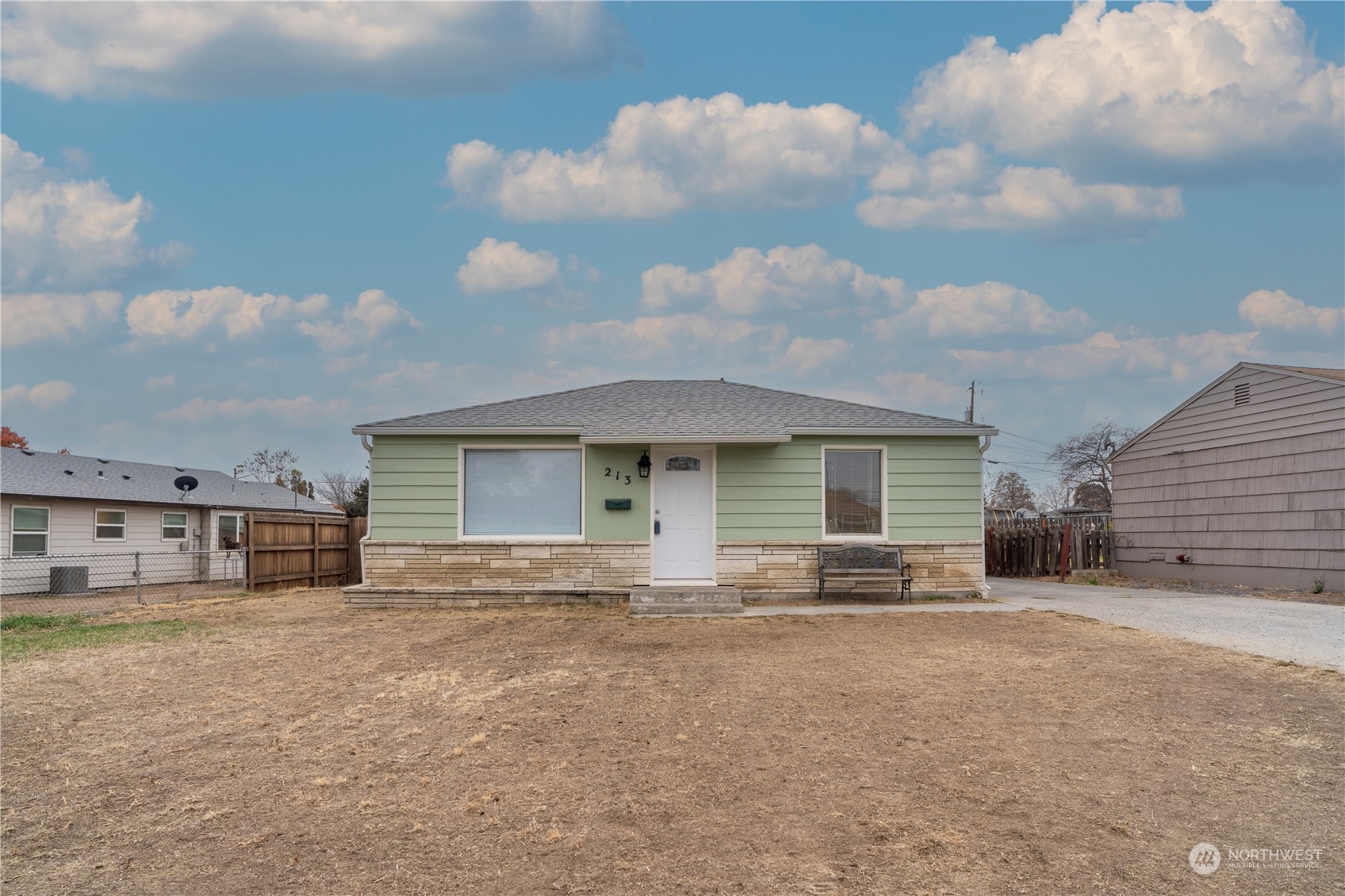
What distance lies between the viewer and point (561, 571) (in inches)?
490

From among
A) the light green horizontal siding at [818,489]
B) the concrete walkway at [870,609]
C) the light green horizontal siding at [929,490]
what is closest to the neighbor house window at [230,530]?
the light green horizontal siding at [818,489]

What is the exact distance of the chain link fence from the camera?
1524 centimetres

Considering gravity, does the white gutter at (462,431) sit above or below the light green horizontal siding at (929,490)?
above

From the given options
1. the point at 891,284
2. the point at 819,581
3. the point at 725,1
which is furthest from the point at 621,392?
the point at 891,284

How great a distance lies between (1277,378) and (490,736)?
1522 cm

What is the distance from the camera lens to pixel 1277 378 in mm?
14656

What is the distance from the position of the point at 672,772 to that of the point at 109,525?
71.2 feet

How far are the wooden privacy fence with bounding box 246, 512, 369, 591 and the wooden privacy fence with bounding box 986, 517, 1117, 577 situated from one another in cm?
1439

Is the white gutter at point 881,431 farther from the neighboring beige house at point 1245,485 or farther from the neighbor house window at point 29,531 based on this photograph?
the neighbor house window at point 29,531

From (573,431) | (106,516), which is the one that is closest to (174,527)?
(106,516)

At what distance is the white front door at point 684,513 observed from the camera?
41.1ft

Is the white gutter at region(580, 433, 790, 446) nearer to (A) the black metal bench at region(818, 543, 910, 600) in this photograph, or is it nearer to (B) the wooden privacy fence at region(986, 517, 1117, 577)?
(A) the black metal bench at region(818, 543, 910, 600)

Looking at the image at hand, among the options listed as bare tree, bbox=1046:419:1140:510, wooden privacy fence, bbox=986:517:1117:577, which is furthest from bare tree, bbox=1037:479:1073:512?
wooden privacy fence, bbox=986:517:1117:577

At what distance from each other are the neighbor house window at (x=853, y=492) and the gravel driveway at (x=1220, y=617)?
2.33m
